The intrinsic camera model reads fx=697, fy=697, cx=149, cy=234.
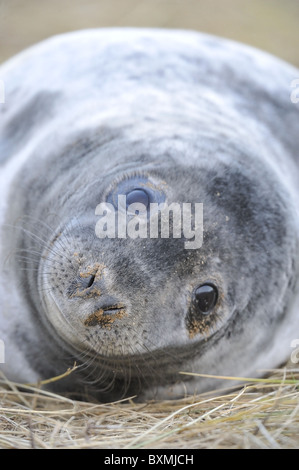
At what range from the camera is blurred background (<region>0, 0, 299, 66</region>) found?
8203 mm

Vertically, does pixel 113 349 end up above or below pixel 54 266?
below

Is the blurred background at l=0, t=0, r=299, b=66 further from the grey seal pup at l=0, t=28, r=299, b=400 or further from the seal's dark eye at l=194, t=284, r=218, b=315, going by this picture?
the seal's dark eye at l=194, t=284, r=218, b=315

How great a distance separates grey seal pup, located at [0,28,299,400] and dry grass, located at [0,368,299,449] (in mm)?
101

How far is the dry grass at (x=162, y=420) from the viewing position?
2.52m

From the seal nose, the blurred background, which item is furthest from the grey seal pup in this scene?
the blurred background

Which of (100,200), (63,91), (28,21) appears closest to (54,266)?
(100,200)

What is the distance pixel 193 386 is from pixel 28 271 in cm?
93

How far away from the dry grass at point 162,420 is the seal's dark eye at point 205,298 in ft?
1.37

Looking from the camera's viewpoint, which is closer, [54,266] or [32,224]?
[54,266]

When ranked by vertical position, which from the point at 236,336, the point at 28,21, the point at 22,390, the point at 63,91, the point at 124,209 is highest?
the point at 28,21

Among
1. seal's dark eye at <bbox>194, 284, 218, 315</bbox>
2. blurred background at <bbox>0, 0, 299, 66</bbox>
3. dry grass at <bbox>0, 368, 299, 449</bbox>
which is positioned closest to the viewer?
dry grass at <bbox>0, 368, 299, 449</bbox>

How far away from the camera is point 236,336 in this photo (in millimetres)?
3154

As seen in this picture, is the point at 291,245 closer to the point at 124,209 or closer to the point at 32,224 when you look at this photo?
the point at 124,209

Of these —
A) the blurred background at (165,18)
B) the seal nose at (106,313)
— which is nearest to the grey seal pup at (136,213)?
the seal nose at (106,313)
